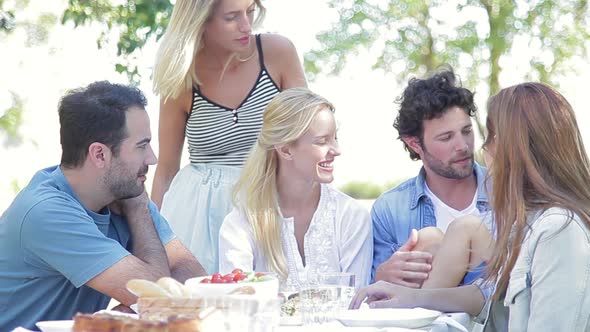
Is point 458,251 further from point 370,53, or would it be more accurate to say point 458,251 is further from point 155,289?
point 370,53

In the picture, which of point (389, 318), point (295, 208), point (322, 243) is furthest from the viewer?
point (295, 208)

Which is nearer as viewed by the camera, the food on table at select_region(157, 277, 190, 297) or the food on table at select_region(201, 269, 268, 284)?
the food on table at select_region(157, 277, 190, 297)

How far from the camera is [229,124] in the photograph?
4.04 m

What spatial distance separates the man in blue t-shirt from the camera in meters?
2.96

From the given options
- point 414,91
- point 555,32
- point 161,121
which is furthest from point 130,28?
point 555,32

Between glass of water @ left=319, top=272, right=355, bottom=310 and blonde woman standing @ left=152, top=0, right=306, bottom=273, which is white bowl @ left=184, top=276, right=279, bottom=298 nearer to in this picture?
glass of water @ left=319, top=272, right=355, bottom=310

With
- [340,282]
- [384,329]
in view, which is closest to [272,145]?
[340,282]

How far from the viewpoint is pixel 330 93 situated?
531 inches

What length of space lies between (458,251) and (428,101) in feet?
3.28

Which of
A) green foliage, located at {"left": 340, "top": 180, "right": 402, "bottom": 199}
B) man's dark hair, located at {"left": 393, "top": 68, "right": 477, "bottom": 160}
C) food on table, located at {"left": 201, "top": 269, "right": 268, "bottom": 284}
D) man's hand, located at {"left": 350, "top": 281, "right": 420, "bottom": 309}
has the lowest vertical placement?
green foliage, located at {"left": 340, "top": 180, "right": 402, "bottom": 199}

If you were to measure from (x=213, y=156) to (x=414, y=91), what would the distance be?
0.91 m

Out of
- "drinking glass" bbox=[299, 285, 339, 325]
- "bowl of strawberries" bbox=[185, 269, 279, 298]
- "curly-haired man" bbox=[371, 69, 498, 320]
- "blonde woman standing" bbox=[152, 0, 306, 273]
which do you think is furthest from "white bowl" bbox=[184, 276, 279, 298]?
"blonde woman standing" bbox=[152, 0, 306, 273]

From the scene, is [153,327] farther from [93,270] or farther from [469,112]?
[469,112]

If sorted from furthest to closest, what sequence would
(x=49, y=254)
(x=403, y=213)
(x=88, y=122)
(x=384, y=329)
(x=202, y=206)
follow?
(x=202, y=206)
(x=403, y=213)
(x=88, y=122)
(x=49, y=254)
(x=384, y=329)
